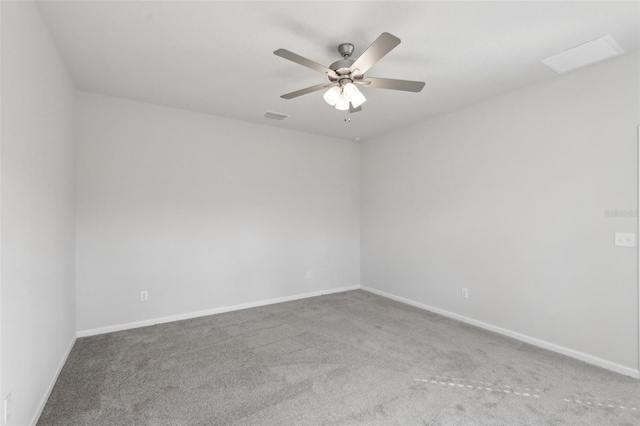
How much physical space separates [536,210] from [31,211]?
4.17 m

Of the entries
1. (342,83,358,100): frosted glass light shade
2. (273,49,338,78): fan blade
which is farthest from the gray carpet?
(273,49,338,78): fan blade

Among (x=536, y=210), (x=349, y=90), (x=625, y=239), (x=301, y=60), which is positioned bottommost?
(x=625, y=239)

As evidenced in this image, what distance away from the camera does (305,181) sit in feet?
16.9

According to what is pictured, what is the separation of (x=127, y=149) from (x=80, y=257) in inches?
51.0

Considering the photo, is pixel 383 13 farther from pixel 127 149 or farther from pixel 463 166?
pixel 127 149

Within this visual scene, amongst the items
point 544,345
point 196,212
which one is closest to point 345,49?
point 196,212

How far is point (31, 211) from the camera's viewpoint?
2014 millimetres

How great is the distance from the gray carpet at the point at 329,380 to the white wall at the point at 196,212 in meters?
0.60

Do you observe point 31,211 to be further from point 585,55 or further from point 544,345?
point 544,345

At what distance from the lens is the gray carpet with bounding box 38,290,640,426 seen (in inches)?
83.2

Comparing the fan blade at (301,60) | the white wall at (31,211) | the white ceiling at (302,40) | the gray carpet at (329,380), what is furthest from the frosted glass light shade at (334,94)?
the gray carpet at (329,380)

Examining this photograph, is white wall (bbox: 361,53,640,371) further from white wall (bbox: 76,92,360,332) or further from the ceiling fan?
the ceiling fan

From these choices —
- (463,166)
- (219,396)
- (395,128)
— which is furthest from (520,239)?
(219,396)

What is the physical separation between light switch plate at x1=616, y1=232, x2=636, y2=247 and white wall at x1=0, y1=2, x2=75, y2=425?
4.23 meters
